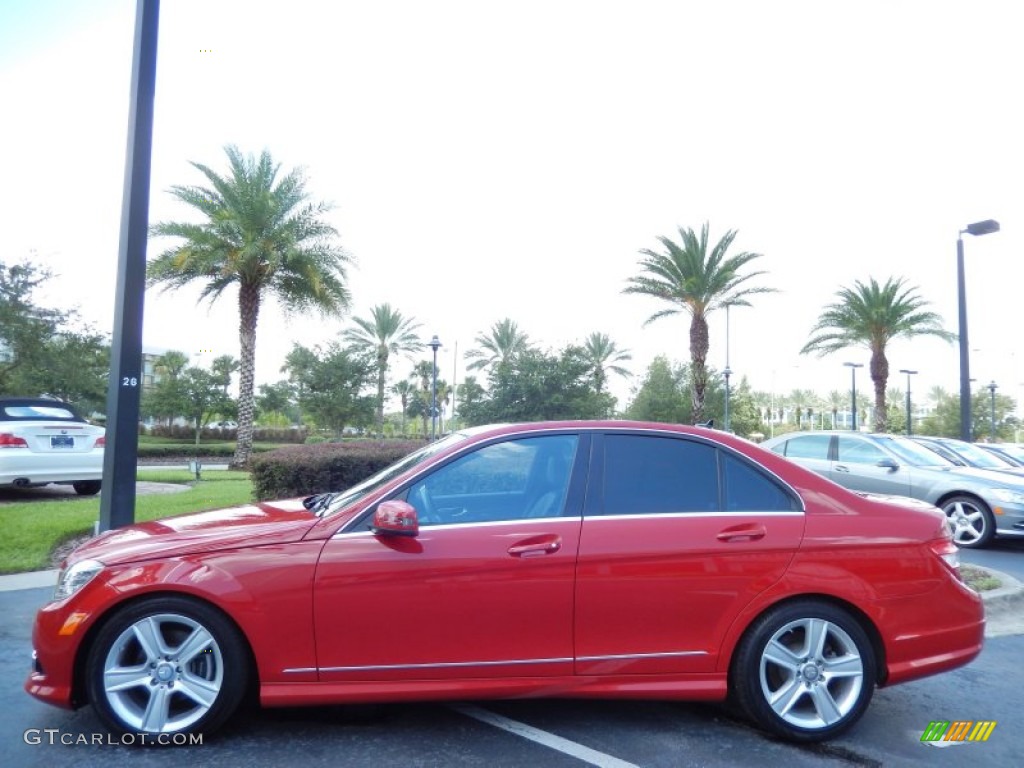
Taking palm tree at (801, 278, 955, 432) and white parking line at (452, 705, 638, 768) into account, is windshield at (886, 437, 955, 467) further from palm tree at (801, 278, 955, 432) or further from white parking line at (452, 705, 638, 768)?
palm tree at (801, 278, 955, 432)

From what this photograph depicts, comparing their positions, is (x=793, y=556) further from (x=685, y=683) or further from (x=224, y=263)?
(x=224, y=263)

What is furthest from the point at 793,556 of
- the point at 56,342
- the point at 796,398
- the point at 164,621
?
the point at 796,398

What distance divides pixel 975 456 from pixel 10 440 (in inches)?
575

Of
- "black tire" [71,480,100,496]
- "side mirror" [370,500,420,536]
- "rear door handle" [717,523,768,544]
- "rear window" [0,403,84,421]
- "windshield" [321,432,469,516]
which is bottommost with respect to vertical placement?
"black tire" [71,480,100,496]

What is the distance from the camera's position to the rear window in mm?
10250

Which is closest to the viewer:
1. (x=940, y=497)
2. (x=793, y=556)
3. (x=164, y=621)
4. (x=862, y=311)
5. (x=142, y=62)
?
(x=164, y=621)

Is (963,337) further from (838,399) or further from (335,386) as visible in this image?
(838,399)

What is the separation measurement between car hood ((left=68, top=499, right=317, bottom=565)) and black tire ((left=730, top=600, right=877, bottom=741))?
227 centimetres

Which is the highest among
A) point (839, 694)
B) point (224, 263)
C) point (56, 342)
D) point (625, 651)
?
point (224, 263)

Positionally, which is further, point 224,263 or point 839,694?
point 224,263

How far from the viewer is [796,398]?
103 m

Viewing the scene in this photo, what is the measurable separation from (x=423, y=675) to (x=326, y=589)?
1.97 ft

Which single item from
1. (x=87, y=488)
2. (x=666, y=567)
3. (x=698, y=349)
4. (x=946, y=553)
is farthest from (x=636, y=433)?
(x=698, y=349)

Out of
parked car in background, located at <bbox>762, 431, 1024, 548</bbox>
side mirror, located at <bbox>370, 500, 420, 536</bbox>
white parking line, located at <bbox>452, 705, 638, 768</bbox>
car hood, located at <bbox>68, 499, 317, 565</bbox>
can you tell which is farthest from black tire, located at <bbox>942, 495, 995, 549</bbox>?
car hood, located at <bbox>68, 499, 317, 565</bbox>
